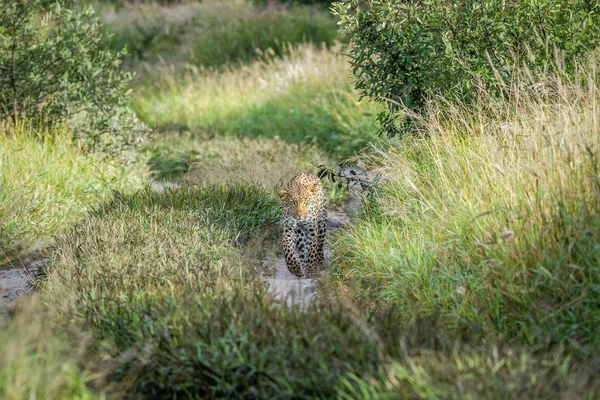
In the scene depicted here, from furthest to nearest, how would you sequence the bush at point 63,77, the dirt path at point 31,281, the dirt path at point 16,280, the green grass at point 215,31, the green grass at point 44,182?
the green grass at point 215,31
the bush at point 63,77
the green grass at point 44,182
the dirt path at point 16,280
the dirt path at point 31,281

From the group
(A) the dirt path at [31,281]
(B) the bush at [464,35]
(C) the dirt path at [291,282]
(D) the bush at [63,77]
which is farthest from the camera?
(D) the bush at [63,77]

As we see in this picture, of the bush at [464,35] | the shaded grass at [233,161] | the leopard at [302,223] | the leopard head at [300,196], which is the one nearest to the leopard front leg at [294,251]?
the leopard at [302,223]

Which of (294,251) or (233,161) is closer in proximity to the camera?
(294,251)

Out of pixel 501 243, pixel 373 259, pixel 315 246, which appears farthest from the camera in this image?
pixel 315 246

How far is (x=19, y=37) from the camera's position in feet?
34.6

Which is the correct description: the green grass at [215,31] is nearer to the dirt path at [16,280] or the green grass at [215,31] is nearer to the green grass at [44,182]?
the green grass at [44,182]

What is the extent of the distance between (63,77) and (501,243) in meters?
6.87

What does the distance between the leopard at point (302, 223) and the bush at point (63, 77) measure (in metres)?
4.23

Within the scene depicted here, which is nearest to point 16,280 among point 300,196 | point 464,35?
point 300,196

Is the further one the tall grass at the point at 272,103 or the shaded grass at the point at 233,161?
the tall grass at the point at 272,103

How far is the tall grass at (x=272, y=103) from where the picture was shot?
44.9ft

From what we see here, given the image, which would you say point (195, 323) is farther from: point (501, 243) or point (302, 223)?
point (302, 223)

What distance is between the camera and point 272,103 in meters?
16.0

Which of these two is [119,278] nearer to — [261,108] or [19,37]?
[19,37]
